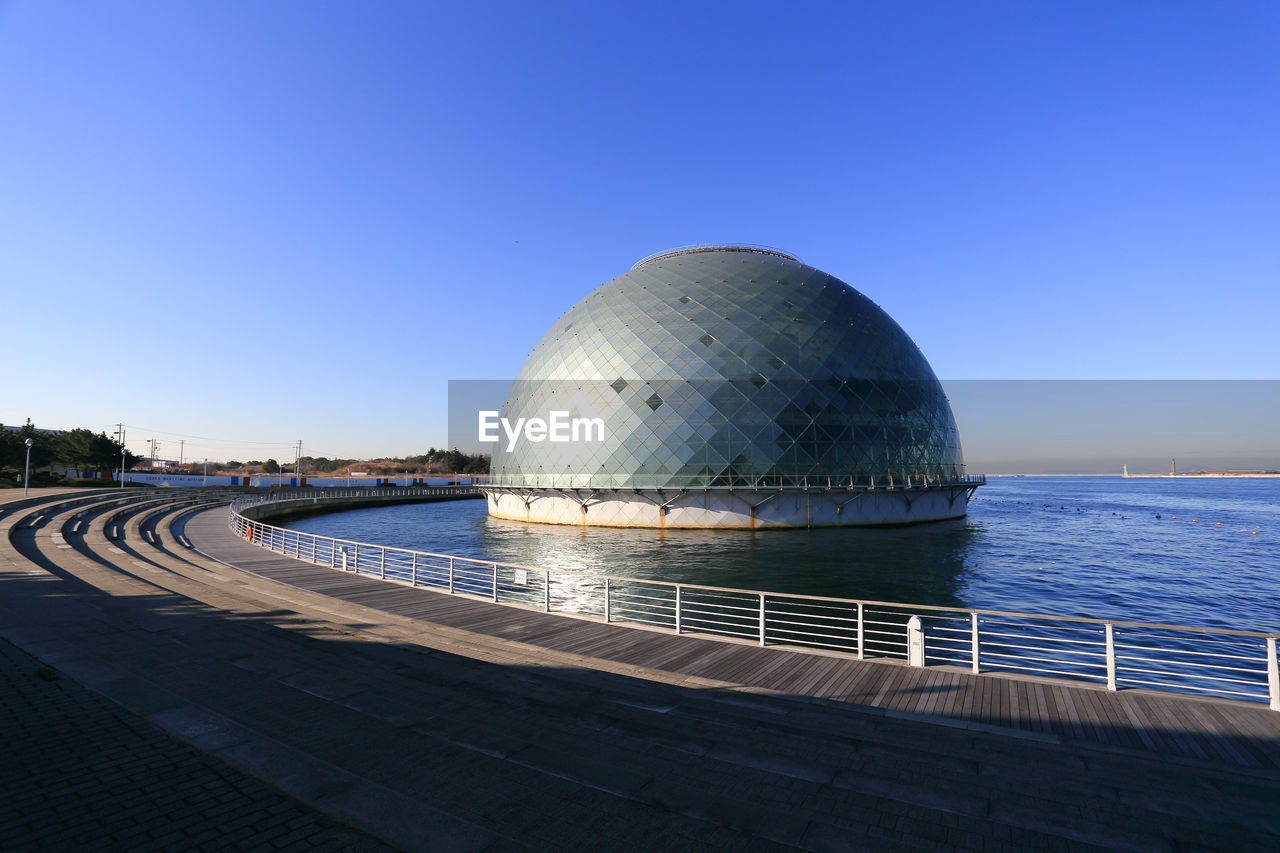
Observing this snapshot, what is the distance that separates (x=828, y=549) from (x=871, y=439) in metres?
18.3

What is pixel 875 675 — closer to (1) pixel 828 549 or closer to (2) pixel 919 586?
(2) pixel 919 586

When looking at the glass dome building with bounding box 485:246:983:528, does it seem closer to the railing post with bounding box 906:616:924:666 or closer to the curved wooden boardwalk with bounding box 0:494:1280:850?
the curved wooden boardwalk with bounding box 0:494:1280:850

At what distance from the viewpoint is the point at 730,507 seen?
4738 centimetres

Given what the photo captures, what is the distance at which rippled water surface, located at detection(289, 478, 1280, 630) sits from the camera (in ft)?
80.3

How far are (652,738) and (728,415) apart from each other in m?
42.3

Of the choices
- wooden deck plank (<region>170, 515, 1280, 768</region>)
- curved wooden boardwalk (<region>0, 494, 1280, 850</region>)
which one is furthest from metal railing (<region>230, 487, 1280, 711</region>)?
curved wooden boardwalk (<region>0, 494, 1280, 850</region>)

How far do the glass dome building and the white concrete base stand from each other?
0.13 meters

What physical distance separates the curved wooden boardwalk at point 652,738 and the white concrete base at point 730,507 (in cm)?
3393

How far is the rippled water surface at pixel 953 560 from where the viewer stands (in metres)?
24.5

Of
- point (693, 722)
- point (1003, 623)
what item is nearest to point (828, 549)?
point (1003, 623)

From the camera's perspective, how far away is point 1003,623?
63.3 feet

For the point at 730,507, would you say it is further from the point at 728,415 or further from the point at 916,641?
the point at 916,641

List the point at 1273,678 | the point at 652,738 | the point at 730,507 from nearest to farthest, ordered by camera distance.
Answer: the point at 652,738, the point at 1273,678, the point at 730,507

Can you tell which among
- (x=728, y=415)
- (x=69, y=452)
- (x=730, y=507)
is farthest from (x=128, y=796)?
(x=69, y=452)
